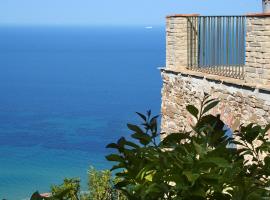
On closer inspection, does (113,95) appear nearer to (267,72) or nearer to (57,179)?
(57,179)

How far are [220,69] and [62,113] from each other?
→ 204ft

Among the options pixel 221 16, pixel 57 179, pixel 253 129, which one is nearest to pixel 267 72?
pixel 221 16

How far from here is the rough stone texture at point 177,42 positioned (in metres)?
12.7

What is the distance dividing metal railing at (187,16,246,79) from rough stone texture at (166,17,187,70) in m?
0.10

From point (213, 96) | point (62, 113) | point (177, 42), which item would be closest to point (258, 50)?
point (213, 96)

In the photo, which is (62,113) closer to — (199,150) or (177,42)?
(177,42)

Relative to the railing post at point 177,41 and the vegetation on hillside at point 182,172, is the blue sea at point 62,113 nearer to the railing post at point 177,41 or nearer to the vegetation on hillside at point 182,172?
the railing post at point 177,41

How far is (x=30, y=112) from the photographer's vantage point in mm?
74125

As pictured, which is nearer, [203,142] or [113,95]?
[203,142]

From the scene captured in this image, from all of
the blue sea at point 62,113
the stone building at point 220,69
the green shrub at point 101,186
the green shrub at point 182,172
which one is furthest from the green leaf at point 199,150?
the blue sea at point 62,113

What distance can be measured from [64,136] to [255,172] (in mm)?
57753

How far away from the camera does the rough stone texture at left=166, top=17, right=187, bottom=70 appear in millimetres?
12664

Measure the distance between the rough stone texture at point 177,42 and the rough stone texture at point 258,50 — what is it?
9.45ft

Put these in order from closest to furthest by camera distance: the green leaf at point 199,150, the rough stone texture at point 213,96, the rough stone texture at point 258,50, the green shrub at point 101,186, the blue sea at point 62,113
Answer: the green leaf at point 199,150 → the rough stone texture at point 258,50 → the rough stone texture at point 213,96 → the green shrub at point 101,186 → the blue sea at point 62,113
